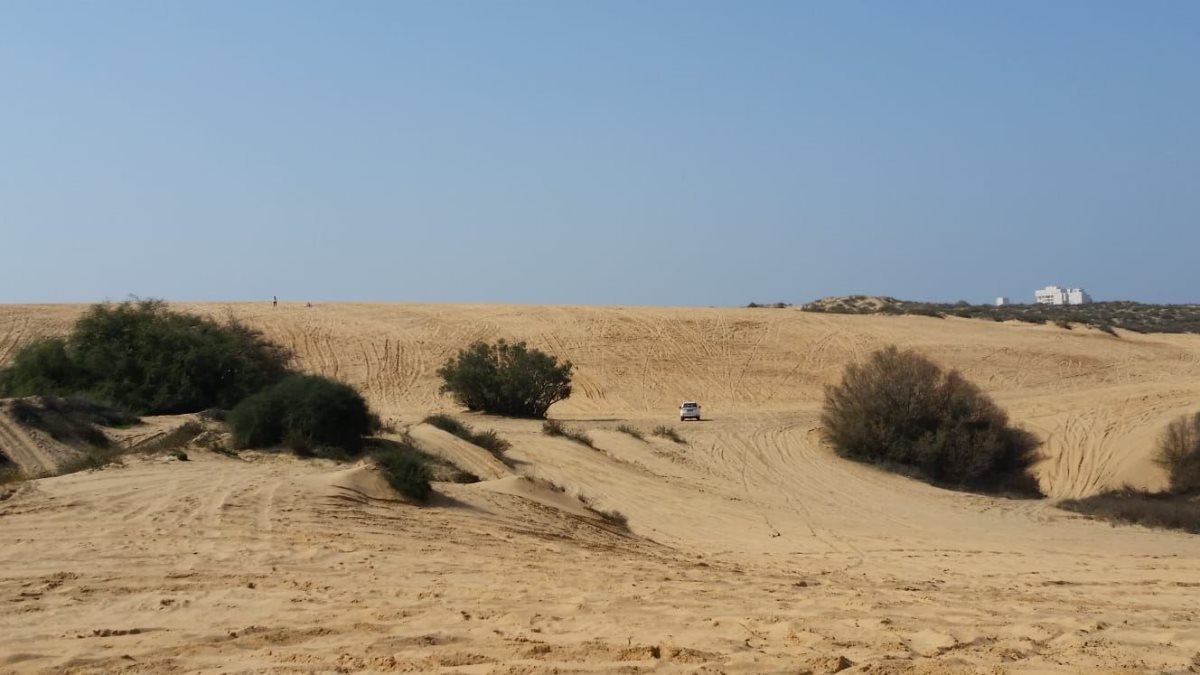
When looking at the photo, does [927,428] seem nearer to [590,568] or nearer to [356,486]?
[356,486]

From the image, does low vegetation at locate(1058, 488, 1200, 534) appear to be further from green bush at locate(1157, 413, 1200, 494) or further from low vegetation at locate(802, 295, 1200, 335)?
low vegetation at locate(802, 295, 1200, 335)

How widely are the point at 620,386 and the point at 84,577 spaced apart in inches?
1523

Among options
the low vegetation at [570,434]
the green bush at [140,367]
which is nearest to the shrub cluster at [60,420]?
the green bush at [140,367]

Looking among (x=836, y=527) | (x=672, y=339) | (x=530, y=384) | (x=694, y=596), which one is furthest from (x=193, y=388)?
(x=672, y=339)

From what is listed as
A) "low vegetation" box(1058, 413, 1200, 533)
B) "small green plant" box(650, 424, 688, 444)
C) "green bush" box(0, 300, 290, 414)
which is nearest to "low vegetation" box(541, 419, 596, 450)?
"small green plant" box(650, 424, 688, 444)

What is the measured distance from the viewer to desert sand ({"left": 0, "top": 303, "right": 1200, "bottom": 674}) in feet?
24.8

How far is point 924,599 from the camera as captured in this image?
1066 centimetres

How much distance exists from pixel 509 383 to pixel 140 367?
10.9 metres

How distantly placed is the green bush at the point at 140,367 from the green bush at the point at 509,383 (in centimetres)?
709

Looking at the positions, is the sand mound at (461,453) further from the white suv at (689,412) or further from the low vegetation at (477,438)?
the white suv at (689,412)

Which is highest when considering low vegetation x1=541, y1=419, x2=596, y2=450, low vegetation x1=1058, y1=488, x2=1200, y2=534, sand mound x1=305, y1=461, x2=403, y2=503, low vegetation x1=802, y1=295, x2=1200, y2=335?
low vegetation x1=802, y1=295, x2=1200, y2=335

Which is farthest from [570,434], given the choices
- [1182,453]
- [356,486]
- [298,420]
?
[1182,453]

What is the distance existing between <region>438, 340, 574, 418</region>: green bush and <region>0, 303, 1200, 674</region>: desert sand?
2963 millimetres

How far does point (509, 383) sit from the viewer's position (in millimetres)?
34469
